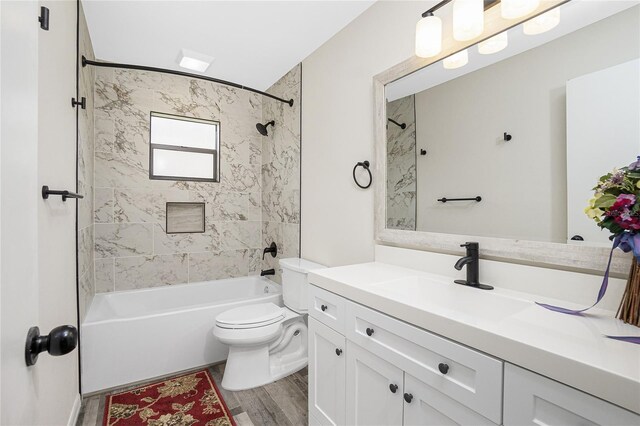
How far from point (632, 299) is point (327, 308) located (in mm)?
1090

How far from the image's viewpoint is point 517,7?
1209mm

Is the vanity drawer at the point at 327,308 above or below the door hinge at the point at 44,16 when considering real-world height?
below

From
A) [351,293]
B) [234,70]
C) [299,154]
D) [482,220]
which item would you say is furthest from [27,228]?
[234,70]

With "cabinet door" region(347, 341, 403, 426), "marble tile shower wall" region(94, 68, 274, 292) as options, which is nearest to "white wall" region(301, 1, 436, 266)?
"cabinet door" region(347, 341, 403, 426)

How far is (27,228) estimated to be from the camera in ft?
2.11

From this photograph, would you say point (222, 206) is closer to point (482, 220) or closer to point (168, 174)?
point (168, 174)

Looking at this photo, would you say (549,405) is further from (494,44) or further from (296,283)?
(296,283)

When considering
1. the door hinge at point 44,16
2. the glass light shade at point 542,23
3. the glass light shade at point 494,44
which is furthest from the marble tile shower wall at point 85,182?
the glass light shade at point 542,23

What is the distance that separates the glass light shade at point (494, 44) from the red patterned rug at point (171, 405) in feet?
7.72

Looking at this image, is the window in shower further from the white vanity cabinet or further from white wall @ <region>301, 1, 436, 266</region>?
the white vanity cabinet

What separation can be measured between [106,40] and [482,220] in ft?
9.79

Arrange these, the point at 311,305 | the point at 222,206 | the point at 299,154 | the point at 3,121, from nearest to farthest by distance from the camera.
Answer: the point at 3,121, the point at 311,305, the point at 299,154, the point at 222,206

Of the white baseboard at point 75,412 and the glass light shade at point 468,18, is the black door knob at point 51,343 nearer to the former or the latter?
the white baseboard at point 75,412

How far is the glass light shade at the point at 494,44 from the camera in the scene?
1305 mm
